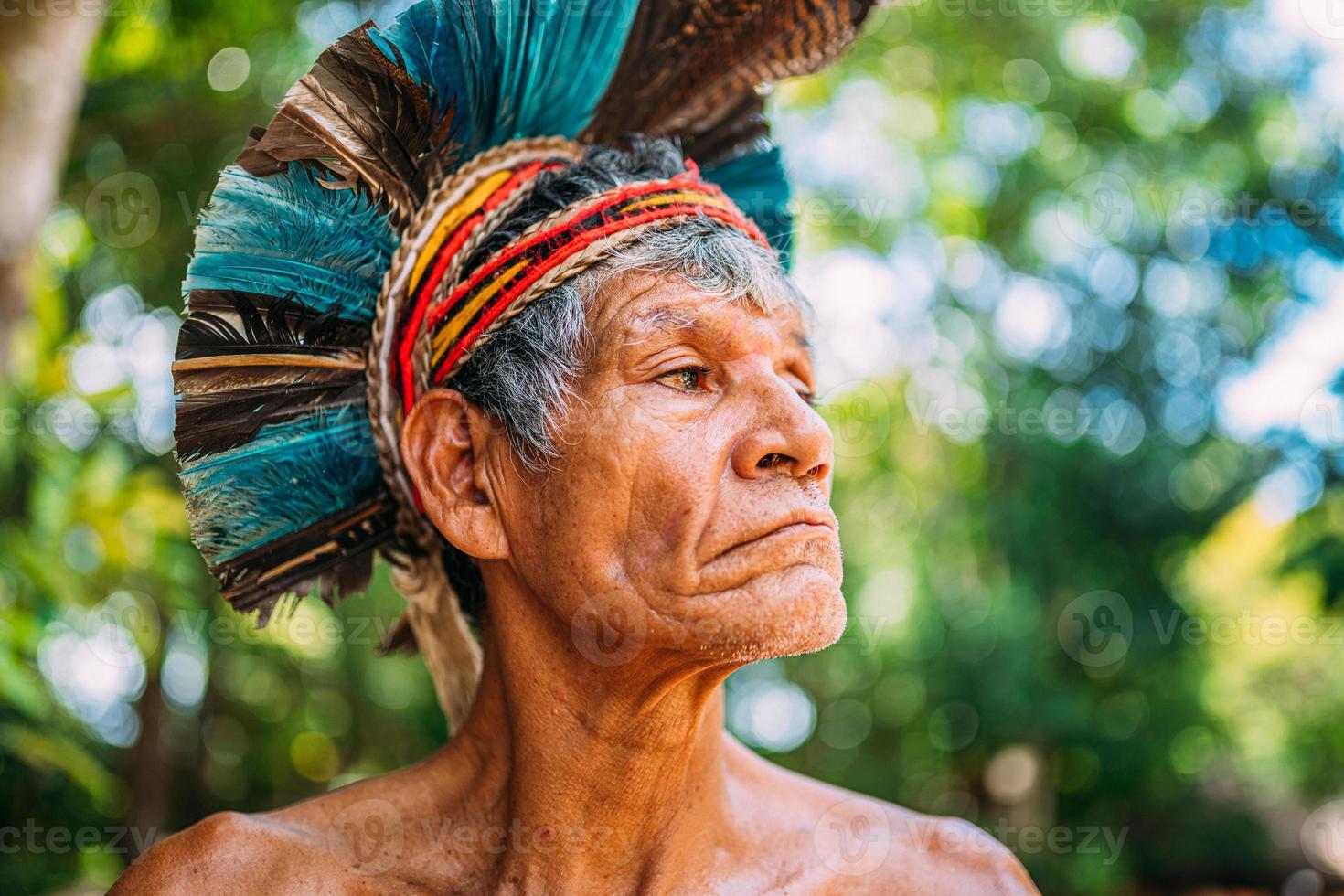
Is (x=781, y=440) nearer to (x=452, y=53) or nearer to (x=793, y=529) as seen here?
(x=793, y=529)

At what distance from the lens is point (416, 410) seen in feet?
7.60

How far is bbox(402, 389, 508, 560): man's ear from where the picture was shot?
2.23 m

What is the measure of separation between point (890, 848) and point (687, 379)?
1.05 m

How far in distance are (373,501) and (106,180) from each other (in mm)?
4200

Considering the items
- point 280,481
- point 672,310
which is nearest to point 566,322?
point 672,310

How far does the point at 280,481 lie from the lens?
2.50 m

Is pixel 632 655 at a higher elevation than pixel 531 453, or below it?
below

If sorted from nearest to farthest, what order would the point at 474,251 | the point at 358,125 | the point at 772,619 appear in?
the point at 772,619
the point at 358,125
the point at 474,251

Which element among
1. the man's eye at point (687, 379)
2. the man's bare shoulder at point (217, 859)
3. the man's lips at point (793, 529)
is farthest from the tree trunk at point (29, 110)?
the man's lips at point (793, 529)

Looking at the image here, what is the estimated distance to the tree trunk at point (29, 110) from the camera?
336 cm

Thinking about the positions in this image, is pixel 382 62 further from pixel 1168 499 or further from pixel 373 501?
pixel 1168 499

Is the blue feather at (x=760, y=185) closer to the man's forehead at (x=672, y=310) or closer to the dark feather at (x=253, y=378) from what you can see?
the man's forehead at (x=672, y=310)

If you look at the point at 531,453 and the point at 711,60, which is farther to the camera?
the point at 711,60

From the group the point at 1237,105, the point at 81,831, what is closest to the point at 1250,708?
the point at 1237,105
